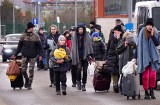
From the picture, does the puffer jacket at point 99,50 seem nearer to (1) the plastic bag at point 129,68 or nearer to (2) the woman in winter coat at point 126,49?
(2) the woman in winter coat at point 126,49

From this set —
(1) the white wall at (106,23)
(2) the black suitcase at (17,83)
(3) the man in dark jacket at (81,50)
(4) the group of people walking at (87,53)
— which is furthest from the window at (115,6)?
(3) the man in dark jacket at (81,50)

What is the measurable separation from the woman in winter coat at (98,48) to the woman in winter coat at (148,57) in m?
4.57

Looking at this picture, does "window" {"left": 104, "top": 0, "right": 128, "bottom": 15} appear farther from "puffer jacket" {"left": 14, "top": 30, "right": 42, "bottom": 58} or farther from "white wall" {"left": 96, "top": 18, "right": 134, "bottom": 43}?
"puffer jacket" {"left": 14, "top": 30, "right": 42, "bottom": 58}

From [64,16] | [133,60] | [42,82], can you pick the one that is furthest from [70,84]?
[64,16]

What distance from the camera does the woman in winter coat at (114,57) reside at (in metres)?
17.7

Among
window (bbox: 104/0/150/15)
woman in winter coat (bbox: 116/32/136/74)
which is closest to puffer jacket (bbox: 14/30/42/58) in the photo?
woman in winter coat (bbox: 116/32/136/74)

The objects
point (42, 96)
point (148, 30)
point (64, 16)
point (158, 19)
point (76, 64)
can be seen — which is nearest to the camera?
point (148, 30)

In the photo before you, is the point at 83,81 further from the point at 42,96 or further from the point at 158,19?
the point at 158,19

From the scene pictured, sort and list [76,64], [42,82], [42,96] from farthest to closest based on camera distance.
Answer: [42,82] → [76,64] → [42,96]

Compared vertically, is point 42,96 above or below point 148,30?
below

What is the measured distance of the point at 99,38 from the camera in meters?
20.7

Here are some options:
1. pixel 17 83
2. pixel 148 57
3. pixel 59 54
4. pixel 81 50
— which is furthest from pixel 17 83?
pixel 148 57

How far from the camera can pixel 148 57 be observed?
Result: 16.1 metres

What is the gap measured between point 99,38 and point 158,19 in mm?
1999
